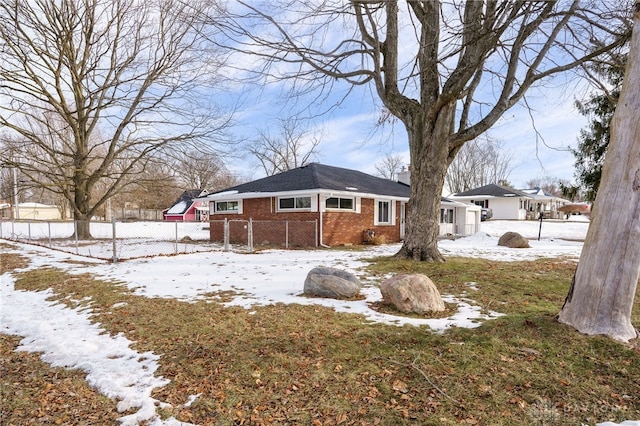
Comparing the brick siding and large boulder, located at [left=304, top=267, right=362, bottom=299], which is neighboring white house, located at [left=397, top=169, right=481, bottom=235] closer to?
the brick siding

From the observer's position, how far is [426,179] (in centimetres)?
916

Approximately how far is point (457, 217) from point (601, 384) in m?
22.1

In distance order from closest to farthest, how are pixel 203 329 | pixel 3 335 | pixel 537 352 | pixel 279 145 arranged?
pixel 537 352, pixel 203 329, pixel 3 335, pixel 279 145

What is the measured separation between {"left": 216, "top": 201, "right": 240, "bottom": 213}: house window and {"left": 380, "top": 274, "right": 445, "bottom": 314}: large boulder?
13544 mm

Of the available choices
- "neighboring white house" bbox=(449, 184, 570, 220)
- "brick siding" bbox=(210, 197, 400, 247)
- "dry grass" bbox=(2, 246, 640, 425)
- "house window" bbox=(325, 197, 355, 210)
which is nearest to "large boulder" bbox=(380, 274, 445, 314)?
"dry grass" bbox=(2, 246, 640, 425)

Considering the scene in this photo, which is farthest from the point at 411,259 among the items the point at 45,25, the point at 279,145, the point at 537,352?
the point at 279,145

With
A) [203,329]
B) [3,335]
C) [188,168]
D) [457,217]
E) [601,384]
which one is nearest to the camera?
[601,384]

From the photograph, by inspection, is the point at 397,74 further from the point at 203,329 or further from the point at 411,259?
the point at 203,329

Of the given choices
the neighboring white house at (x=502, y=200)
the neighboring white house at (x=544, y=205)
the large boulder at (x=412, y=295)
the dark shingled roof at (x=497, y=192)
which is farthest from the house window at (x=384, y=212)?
the neighboring white house at (x=544, y=205)

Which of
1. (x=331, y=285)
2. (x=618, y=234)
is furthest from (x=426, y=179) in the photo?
(x=618, y=234)

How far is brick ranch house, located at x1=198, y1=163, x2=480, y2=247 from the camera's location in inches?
588

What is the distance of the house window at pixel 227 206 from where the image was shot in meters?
17.9

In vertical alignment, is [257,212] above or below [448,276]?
above

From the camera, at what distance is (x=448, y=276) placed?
7.64 m
